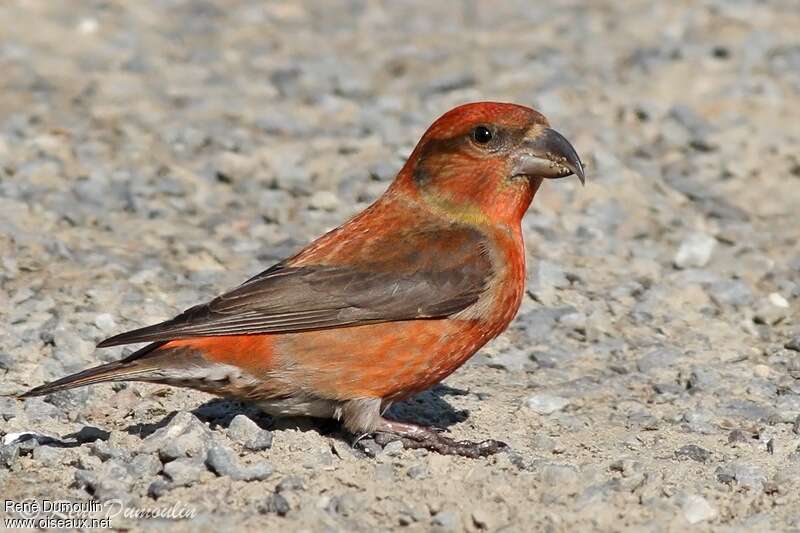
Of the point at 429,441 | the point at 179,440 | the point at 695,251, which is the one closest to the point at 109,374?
the point at 179,440

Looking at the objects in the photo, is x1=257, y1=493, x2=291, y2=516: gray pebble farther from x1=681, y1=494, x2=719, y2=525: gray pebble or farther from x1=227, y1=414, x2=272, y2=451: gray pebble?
x1=681, y1=494, x2=719, y2=525: gray pebble

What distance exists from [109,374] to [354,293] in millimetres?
1028

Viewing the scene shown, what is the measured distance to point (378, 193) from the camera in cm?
793

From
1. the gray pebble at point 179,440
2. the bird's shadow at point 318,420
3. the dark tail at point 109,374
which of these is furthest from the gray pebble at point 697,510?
the dark tail at point 109,374

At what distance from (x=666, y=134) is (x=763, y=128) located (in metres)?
0.62

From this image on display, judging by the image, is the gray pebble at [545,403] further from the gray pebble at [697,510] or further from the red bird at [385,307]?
the gray pebble at [697,510]

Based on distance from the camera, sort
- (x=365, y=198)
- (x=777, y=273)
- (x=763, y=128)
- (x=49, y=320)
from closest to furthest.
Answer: (x=49, y=320) < (x=777, y=273) < (x=365, y=198) < (x=763, y=128)

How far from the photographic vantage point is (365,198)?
787 cm

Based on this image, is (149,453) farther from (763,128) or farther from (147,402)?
(763,128)

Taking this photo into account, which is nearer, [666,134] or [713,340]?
[713,340]

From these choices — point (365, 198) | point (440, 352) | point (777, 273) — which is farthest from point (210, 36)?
point (440, 352)

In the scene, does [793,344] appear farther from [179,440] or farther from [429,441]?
[179,440]

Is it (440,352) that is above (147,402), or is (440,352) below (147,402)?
above

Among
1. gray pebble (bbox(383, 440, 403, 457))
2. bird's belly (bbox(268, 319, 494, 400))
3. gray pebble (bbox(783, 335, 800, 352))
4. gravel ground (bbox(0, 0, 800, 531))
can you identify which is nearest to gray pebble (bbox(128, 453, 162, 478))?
gravel ground (bbox(0, 0, 800, 531))
